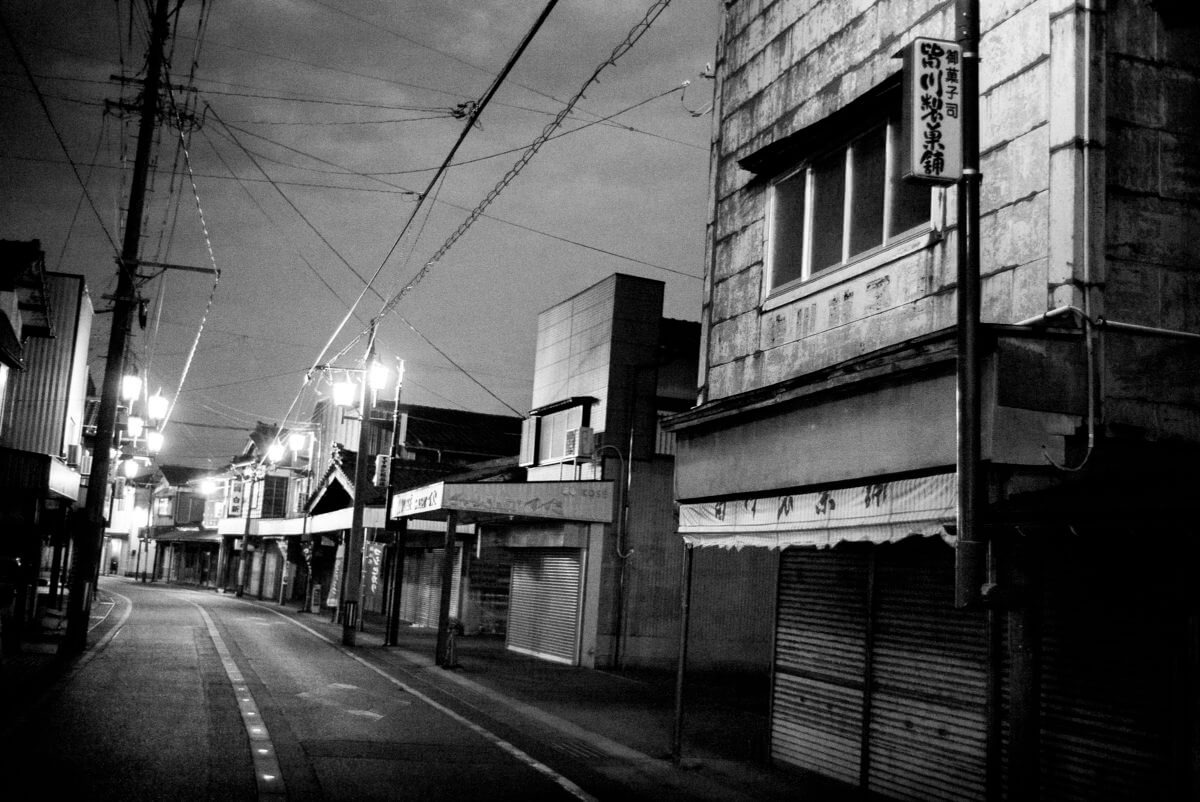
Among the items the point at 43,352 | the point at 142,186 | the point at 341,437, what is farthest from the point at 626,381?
the point at 341,437

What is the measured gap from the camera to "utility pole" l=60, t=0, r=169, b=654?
21.8 meters

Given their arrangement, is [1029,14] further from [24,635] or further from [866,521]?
[24,635]

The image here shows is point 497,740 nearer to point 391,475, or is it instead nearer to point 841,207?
point 841,207

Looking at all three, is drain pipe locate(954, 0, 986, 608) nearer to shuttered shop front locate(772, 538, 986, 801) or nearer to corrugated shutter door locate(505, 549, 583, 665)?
shuttered shop front locate(772, 538, 986, 801)

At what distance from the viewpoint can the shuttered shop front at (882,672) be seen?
9.67 meters

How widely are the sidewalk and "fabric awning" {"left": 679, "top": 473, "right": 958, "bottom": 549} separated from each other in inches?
107

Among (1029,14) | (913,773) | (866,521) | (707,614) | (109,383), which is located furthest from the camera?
(707,614)

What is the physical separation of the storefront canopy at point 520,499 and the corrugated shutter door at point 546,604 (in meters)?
1.88

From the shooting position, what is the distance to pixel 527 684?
20.4 meters

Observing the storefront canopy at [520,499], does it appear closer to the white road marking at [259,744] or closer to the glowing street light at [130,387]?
the white road marking at [259,744]

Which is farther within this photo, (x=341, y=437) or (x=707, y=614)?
(x=341, y=437)

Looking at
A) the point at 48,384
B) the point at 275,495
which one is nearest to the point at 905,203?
the point at 48,384

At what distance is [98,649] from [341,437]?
28649mm

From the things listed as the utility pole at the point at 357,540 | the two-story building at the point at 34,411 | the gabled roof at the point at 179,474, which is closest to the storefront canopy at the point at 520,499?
the utility pole at the point at 357,540
